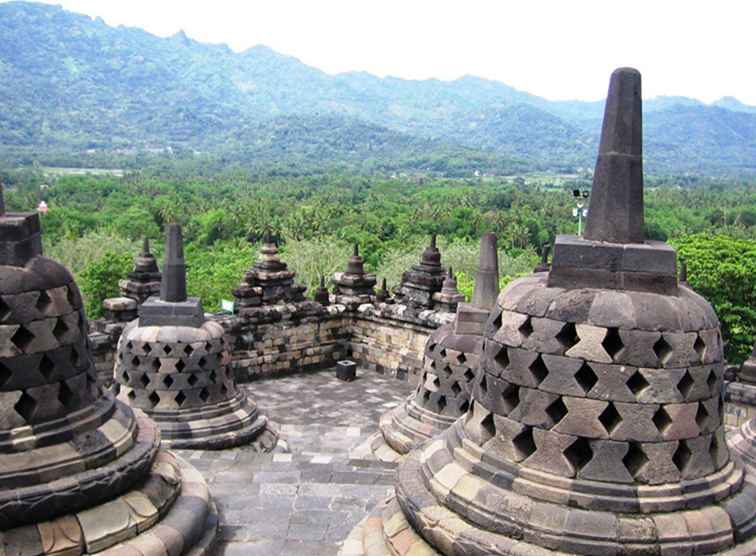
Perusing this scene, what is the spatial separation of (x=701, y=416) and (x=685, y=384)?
0.25 metres

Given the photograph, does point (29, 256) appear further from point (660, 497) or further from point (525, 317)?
point (660, 497)

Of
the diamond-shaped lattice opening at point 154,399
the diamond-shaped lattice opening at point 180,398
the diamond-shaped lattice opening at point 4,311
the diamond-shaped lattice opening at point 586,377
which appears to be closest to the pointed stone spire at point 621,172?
the diamond-shaped lattice opening at point 586,377

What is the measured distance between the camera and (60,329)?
4.76 metres

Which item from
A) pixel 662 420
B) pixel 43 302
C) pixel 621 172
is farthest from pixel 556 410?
pixel 43 302

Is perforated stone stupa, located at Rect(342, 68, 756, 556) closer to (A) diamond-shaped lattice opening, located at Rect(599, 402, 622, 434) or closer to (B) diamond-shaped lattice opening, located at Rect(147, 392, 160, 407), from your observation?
(A) diamond-shaped lattice opening, located at Rect(599, 402, 622, 434)

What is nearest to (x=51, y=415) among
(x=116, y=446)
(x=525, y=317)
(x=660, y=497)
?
(x=116, y=446)

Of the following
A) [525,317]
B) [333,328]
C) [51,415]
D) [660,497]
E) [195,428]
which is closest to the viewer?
[660,497]

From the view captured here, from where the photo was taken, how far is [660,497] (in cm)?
407

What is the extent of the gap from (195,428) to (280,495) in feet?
12.3

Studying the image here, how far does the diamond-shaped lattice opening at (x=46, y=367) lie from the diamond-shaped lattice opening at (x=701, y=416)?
3.95 meters

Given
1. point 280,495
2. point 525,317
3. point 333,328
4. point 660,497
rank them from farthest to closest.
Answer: point 333,328 < point 280,495 < point 525,317 < point 660,497

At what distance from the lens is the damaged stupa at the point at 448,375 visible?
31.6 feet

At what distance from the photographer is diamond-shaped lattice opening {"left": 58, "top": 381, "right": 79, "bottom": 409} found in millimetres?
4762

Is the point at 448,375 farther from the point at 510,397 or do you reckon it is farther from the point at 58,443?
the point at 58,443
